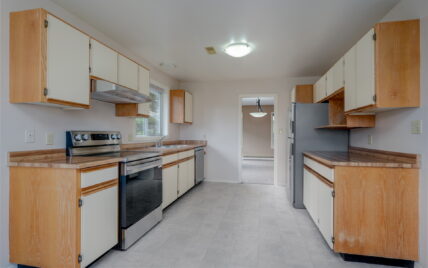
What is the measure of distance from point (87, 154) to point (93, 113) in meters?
0.53

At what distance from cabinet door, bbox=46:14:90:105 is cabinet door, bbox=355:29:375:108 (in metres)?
2.59

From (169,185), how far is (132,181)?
1132mm

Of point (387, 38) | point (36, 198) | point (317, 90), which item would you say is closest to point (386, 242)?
point (387, 38)

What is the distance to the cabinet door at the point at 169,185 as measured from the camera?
3.22 m

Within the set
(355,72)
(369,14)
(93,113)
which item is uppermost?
(369,14)

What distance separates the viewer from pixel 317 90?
3754 millimetres

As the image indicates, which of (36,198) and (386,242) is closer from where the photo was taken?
(36,198)

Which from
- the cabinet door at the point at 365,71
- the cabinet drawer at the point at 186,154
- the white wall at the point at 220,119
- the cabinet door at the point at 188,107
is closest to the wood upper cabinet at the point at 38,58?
the cabinet drawer at the point at 186,154

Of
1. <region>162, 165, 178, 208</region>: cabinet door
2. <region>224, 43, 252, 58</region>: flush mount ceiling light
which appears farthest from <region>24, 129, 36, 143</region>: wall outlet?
<region>224, 43, 252, 58</region>: flush mount ceiling light

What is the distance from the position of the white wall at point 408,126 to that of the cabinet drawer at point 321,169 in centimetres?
63

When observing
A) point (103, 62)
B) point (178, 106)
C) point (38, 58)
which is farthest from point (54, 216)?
point (178, 106)

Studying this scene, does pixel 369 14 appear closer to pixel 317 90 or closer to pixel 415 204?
pixel 317 90

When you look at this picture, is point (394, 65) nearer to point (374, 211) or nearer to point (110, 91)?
point (374, 211)

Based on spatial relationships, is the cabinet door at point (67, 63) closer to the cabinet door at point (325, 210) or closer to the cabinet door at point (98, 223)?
the cabinet door at point (98, 223)
